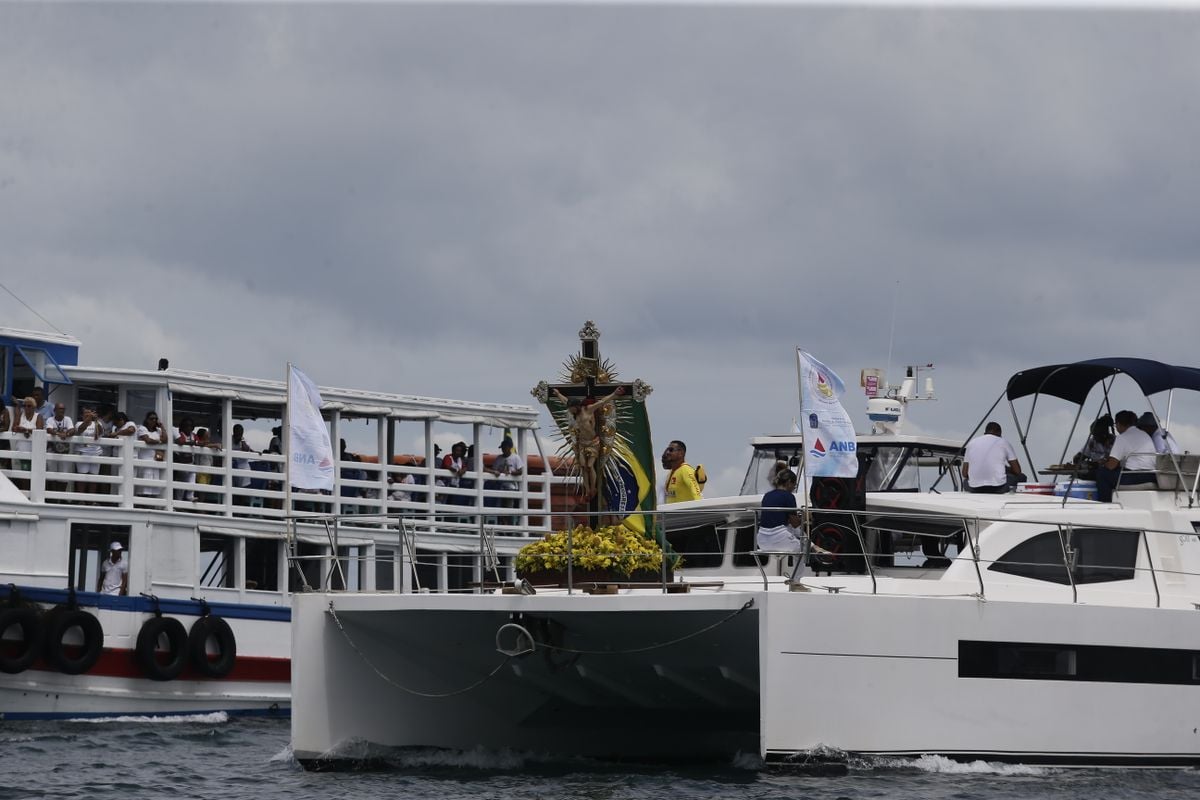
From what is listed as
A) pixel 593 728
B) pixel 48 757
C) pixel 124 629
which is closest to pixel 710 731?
pixel 593 728

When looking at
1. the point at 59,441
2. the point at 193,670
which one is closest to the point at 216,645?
the point at 193,670

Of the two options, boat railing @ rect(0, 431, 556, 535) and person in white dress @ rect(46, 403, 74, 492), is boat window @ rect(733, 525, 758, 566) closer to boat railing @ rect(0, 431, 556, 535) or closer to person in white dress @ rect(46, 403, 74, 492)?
boat railing @ rect(0, 431, 556, 535)

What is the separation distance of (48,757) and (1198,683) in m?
11.2

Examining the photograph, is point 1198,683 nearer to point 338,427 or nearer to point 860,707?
point 860,707

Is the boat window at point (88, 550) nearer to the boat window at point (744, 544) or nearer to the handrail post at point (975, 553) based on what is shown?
the boat window at point (744, 544)

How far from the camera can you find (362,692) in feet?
51.5

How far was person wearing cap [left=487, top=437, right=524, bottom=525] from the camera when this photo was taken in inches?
1083

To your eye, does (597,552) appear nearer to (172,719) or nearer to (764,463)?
(764,463)

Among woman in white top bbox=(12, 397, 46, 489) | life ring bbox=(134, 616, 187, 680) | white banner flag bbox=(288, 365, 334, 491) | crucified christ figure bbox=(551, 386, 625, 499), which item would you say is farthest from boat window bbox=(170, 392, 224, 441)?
crucified christ figure bbox=(551, 386, 625, 499)

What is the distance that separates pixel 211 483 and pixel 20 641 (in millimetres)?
4559

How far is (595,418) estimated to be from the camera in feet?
48.7

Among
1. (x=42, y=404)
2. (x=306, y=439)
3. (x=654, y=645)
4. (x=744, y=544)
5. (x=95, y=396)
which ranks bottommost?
(x=654, y=645)

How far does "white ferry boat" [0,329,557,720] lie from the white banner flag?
0.75 m

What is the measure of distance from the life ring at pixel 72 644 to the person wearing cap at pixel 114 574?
0.82m
